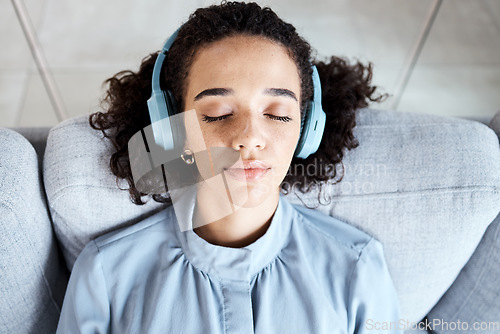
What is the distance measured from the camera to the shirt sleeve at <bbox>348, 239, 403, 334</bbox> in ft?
3.38

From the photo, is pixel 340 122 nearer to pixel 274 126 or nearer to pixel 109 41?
pixel 274 126

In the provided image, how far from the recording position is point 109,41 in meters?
2.39

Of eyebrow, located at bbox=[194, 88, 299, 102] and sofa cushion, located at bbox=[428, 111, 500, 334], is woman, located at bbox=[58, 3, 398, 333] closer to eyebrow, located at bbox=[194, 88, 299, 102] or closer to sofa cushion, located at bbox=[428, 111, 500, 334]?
eyebrow, located at bbox=[194, 88, 299, 102]

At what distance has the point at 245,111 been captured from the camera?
888 mm

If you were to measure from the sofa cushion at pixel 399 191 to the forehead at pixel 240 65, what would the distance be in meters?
0.31

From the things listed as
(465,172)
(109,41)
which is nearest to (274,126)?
(465,172)

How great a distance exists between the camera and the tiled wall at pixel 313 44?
7.30 feet

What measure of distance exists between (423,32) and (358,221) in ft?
3.65

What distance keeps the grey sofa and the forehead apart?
0.31m

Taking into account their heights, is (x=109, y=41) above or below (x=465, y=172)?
above

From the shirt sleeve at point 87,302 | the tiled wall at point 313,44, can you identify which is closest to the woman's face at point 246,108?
the shirt sleeve at point 87,302

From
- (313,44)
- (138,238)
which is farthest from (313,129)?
(313,44)

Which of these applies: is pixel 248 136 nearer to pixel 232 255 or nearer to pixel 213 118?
pixel 213 118

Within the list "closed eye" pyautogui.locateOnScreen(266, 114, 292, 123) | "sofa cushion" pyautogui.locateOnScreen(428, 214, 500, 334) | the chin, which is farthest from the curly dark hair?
"sofa cushion" pyautogui.locateOnScreen(428, 214, 500, 334)
